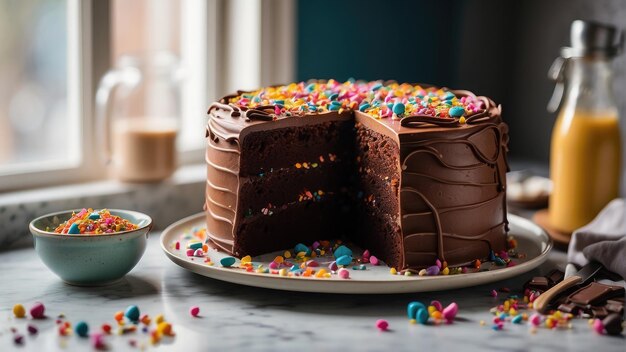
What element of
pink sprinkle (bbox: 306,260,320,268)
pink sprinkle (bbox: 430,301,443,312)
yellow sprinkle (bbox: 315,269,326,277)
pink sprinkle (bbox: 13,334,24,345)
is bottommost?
pink sprinkle (bbox: 13,334,24,345)

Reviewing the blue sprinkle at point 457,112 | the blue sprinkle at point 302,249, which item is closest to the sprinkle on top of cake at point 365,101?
the blue sprinkle at point 457,112

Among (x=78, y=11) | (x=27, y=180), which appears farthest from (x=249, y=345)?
(x=78, y=11)

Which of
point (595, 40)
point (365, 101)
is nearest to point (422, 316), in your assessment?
point (365, 101)

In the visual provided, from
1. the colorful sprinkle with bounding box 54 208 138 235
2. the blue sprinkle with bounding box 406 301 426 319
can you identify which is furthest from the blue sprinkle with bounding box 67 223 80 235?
the blue sprinkle with bounding box 406 301 426 319

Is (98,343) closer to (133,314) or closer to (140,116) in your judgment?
(133,314)

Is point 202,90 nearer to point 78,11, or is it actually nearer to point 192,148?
point 192,148

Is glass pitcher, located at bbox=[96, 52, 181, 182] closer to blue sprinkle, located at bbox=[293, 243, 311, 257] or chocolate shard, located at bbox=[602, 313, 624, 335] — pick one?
blue sprinkle, located at bbox=[293, 243, 311, 257]
